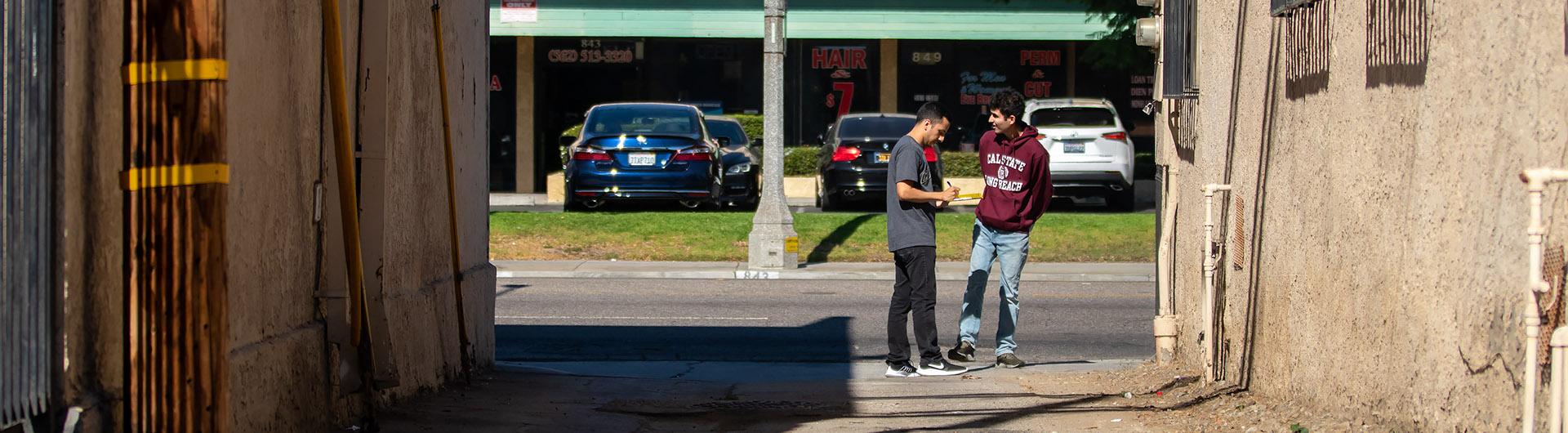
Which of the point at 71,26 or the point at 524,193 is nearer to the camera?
the point at 71,26

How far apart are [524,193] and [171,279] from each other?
24.5 metres

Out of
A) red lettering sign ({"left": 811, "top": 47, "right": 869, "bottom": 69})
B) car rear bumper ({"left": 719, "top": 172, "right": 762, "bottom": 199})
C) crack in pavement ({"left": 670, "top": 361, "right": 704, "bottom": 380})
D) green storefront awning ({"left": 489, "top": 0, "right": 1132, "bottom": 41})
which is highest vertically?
green storefront awning ({"left": 489, "top": 0, "right": 1132, "bottom": 41})

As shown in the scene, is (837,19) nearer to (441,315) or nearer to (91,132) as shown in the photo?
(441,315)

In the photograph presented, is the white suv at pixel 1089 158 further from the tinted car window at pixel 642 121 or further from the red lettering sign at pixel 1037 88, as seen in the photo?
the red lettering sign at pixel 1037 88

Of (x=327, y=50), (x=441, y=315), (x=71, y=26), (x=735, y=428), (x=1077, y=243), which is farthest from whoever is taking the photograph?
(x=1077, y=243)

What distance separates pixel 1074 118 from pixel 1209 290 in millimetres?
14715

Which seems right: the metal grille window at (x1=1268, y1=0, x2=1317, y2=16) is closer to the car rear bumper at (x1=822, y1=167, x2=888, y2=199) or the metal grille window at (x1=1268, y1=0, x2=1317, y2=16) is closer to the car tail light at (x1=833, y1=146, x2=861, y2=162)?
the car rear bumper at (x1=822, y1=167, x2=888, y2=199)

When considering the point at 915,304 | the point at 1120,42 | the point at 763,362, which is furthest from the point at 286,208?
the point at 1120,42

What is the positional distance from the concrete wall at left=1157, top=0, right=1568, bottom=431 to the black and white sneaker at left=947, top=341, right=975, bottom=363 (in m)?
2.03

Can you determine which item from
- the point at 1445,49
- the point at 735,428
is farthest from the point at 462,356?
the point at 1445,49

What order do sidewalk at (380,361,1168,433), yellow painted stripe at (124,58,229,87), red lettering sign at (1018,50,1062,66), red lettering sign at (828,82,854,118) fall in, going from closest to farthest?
yellow painted stripe at (124,58,229,87) < sidewalk at (380,361,1168,433) < red lettering sign at (1018,50,1062,66) < red lettering sign at (828,82,854,118)

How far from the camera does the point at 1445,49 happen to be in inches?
184

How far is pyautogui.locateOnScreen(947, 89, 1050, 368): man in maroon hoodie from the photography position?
30.6 ft

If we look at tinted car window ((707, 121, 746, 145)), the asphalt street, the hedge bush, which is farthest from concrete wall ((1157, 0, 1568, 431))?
the hedge bush
